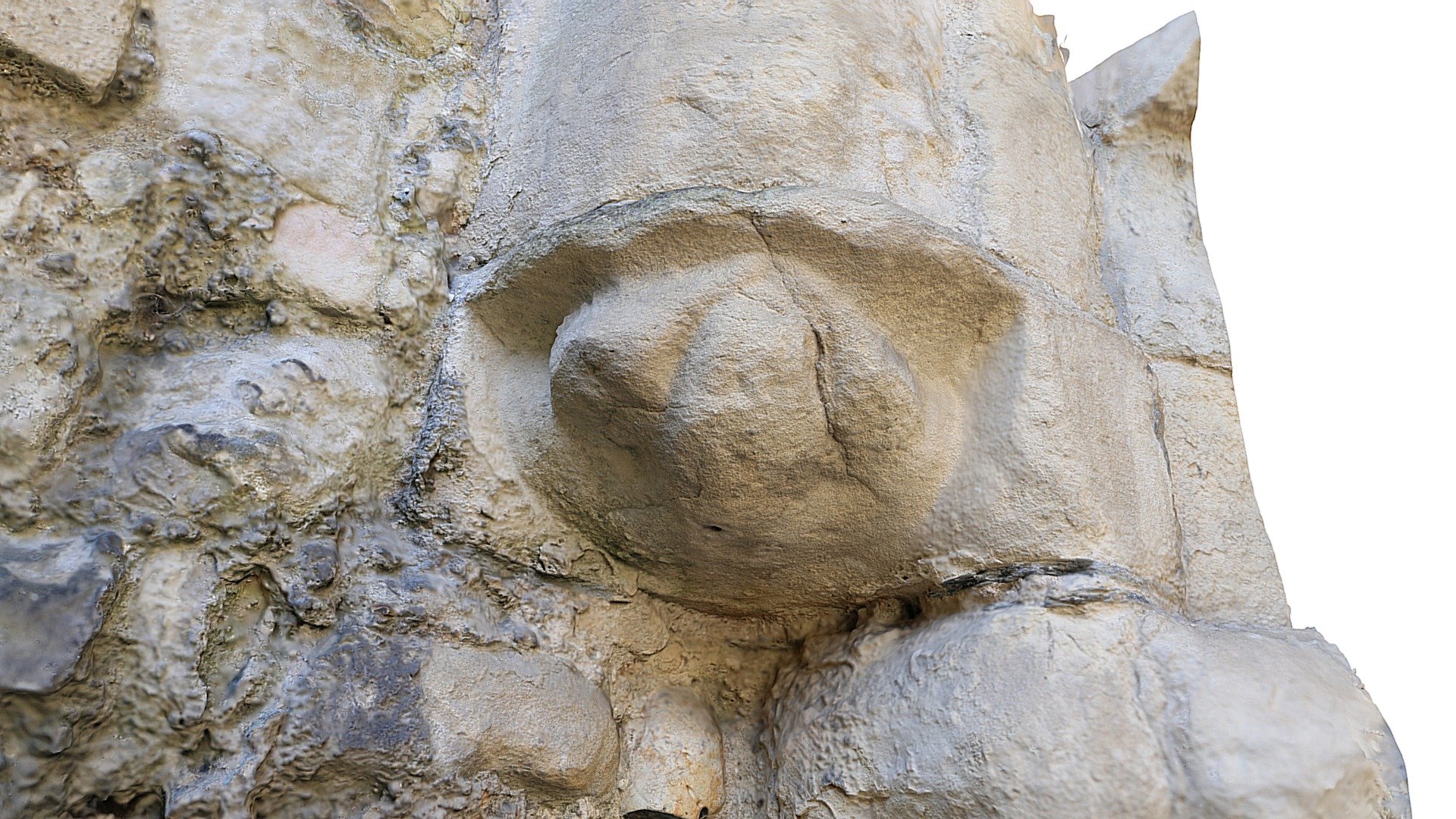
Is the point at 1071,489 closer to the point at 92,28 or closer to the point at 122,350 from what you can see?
the point at 122,350

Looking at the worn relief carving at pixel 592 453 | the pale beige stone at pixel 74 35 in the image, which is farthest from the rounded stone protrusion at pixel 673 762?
the pale beige stone at pixel 74 35

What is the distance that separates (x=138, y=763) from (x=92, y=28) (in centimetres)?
61

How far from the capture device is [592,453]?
1.04 meters

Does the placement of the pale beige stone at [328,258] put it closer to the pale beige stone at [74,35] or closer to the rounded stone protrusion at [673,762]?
the pale beige stone at [74,35]

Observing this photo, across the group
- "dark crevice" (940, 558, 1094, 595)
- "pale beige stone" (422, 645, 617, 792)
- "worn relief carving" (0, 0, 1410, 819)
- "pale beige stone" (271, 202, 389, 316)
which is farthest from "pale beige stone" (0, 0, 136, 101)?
"dark crevice" (940, 558, 1094, 595)

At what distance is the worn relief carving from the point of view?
0.88 metres

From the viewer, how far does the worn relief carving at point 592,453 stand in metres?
0.88

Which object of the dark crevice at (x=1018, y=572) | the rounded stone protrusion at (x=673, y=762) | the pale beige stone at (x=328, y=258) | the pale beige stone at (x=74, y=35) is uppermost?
the dark crevice at (x=1018, y=572)

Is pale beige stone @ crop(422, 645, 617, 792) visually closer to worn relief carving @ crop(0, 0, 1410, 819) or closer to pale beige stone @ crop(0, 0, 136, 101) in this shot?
worn relief carving @ crop(0, 0, 1410, 819)

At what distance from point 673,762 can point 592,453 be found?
313mm

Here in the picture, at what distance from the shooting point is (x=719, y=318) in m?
0.95

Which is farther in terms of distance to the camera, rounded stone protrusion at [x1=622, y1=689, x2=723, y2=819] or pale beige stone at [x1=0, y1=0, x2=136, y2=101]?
rounded stone protrusion at [x1=622, y1=689, x2=723, y2=819]

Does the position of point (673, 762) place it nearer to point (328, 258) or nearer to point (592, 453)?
point (592, 453)

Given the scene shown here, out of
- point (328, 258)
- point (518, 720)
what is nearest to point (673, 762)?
point (518, 720)
